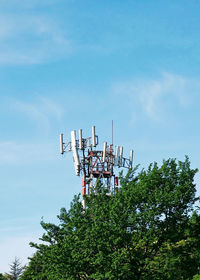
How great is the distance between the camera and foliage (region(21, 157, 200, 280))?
29938mm

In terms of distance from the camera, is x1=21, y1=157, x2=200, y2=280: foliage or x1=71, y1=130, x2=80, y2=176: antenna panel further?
x1=71, y1=130, x2=80, y2=176: antenna panel

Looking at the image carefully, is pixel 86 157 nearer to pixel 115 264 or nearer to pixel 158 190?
pixel 158 190

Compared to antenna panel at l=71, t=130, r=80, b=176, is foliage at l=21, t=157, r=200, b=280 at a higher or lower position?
lower

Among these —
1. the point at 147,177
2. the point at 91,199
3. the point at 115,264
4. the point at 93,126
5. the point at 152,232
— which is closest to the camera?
the point at 115,264

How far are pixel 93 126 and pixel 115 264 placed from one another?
2390 centimetres

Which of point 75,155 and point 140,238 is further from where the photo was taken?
point 75,155

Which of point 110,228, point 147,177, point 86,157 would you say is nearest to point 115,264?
point 110,228

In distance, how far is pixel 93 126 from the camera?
164 ft

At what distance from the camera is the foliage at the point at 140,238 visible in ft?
98.2

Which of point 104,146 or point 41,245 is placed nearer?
point 41,245

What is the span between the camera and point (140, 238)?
30.7 m

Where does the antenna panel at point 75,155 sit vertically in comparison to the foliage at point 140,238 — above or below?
above

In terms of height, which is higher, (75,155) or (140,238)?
(75,155)

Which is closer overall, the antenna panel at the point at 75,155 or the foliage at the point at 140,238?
the foliage at the point at 140,238
